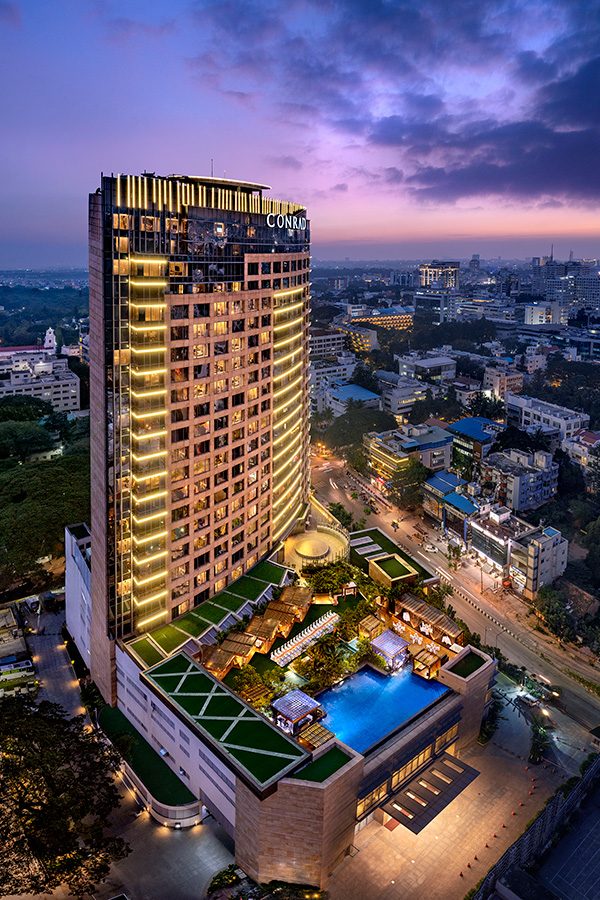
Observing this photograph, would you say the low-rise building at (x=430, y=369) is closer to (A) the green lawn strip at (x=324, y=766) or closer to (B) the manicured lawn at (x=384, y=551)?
(B) the manicured lawn at (x=384, y=551)

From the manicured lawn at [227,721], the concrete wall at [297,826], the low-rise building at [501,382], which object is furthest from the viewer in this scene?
the low-rise building at [501,382]

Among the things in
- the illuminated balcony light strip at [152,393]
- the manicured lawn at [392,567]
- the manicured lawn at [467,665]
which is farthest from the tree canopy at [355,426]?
the illuminated balcony light strip at [152,393]

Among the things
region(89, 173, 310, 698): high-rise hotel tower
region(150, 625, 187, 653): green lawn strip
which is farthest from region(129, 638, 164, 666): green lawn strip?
region(89, 173, 310, 698): high-rise hotel tower

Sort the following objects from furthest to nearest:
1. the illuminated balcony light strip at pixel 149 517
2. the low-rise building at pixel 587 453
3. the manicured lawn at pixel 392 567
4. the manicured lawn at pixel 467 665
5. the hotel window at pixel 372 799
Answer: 1. the low-rise building at pixel 587 453
2. the manicured lawn at pixel 392 567
3. the illuminated balcony light strip at pixel 149 517
4. the manicured lawn at pixel 467 665
5. the hotel window at pixel 372 799

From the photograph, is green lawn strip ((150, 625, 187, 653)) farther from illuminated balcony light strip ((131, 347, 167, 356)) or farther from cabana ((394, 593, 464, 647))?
illuminated balcony light strip ((131, 347, 167, 356))

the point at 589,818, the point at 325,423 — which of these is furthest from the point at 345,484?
the point at 589,818

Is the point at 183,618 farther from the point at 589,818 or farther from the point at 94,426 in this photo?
the point at 589,818
